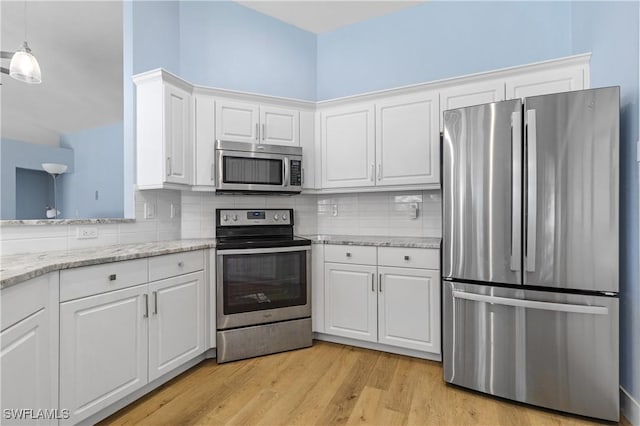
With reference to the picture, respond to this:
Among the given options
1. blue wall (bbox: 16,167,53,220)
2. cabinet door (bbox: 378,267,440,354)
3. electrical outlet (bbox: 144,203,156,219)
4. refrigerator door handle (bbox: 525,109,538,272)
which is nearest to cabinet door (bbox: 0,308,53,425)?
electrical outlet (bbox: 144,203,156,219)

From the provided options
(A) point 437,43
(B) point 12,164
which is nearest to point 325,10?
(A) point 437,43

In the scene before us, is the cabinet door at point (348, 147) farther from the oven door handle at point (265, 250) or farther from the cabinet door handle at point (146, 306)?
the cabinet door handle at point (146, 306)

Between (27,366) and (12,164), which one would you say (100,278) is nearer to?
(27,366)

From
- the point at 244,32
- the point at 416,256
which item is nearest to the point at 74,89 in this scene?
the point at 244,32

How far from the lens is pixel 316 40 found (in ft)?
11.3

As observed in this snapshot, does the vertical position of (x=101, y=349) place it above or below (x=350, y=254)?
below

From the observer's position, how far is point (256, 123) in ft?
9.20

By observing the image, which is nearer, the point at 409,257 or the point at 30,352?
the point at 30,352

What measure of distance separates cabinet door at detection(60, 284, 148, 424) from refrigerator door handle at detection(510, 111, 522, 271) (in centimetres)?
214

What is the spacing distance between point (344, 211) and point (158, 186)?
1.72 m

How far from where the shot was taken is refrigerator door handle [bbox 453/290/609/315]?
1666 mm

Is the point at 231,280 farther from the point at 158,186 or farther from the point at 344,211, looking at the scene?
the point at 344,211

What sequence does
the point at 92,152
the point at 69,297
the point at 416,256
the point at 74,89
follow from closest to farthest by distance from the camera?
the point at 69,297
the point at 416,256
the point at 74,89
the point at 92,152

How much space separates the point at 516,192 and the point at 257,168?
1.92 m
